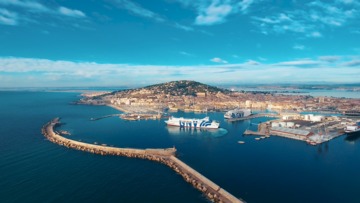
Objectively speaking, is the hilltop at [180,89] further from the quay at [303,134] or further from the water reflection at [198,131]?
the quay at [303,134]

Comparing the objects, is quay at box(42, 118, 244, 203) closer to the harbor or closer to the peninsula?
the harbor

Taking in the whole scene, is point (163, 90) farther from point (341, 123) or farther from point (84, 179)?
point (84, 179)

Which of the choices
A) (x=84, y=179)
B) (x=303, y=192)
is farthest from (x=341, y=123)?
(x=84, y=179)

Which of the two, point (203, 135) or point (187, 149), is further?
point (203, 135)

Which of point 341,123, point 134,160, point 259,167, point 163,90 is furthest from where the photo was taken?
point 163,90

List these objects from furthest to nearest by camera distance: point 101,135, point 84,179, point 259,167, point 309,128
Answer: point 309,128
point 101,135
point 259,167
point 84,179

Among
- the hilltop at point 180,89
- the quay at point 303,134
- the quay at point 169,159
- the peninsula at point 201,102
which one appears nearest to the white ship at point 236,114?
the peninsula at point 201,102

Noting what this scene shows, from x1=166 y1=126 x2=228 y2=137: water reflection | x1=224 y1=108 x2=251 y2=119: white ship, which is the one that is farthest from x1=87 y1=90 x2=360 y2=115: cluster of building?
x1=166 y1=126 x2=228 y2=137: water reflection
